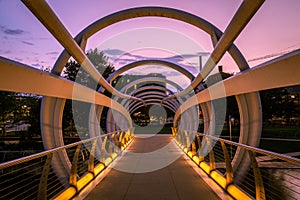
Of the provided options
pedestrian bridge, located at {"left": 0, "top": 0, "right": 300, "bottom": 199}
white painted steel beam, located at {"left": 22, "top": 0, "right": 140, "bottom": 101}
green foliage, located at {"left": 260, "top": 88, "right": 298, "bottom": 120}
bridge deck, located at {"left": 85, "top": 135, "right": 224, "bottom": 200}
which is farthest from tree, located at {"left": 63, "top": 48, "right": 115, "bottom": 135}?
green foliage, located at {"left": 260, "top": 88, "right": 298, "bottom": 120}

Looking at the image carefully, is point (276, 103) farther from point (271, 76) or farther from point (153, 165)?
point (271, 76)

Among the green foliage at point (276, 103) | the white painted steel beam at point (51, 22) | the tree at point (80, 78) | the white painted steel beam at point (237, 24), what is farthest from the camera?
the green foliage at point (276, 103)

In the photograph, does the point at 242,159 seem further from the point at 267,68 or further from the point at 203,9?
the point at 203,9

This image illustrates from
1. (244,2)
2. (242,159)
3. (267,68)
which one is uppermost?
(244,2)

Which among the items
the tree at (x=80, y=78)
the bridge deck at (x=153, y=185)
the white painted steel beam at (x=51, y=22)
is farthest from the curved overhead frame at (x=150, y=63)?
the white painted steel beam at (x=51, y=22)

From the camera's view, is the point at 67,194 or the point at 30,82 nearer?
the point at 30,82

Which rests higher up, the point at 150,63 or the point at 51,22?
the point at 150,63

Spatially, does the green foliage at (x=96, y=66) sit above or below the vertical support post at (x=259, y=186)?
above

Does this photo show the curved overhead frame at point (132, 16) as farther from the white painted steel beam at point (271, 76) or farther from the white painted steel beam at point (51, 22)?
the white painted steel beam at point (271, 76)

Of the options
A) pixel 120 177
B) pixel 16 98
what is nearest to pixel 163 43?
pixel 120 177

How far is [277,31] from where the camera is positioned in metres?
12.9

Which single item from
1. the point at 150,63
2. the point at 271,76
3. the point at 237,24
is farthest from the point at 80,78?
the point at 271,76

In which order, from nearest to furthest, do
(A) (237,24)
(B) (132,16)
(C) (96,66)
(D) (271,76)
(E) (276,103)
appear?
(D) (271,76) < (A) (237,24) < (B) (132,16) < (C) (96,66) < (E) (276,103)

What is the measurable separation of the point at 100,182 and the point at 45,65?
30.7 meters
